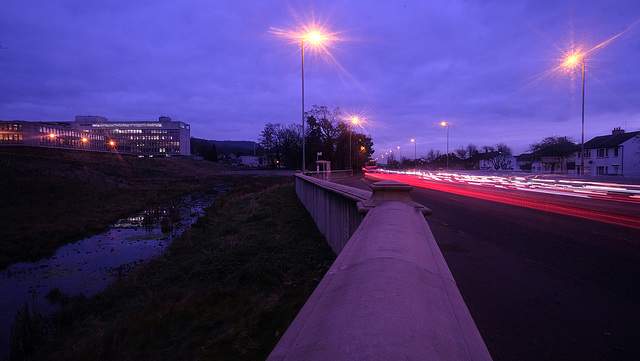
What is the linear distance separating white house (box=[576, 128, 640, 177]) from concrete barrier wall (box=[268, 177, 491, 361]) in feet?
183

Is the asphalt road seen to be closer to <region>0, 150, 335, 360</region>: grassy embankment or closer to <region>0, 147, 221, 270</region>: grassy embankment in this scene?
<region>0, 150, 335, 360</region>: grassy embankment

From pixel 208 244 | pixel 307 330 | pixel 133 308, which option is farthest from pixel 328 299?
pixel 208 244

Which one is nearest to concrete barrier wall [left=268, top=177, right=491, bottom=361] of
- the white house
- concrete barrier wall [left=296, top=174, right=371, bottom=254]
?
concrete barrier wall [left=296, top=174, right=371, bottom=254]

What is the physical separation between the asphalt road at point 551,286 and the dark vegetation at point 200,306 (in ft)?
9.34

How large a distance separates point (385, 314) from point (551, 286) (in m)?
4.95

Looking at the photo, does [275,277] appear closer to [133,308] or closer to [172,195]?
[133,308]

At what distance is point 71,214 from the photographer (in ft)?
70.3

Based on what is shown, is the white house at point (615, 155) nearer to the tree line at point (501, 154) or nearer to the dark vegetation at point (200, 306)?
the tree line at point (501, 154)

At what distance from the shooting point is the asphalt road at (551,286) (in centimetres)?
337

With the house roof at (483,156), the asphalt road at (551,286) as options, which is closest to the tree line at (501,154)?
the house roof at (483,156)

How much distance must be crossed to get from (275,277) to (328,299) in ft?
18.0

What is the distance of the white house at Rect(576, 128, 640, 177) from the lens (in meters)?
44.6

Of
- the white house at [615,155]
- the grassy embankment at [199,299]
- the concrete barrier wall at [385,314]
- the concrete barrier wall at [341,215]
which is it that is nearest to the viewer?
the concrete barrier wall at [385,314]

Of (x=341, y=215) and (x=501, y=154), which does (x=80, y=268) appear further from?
(x=501, y=154)
